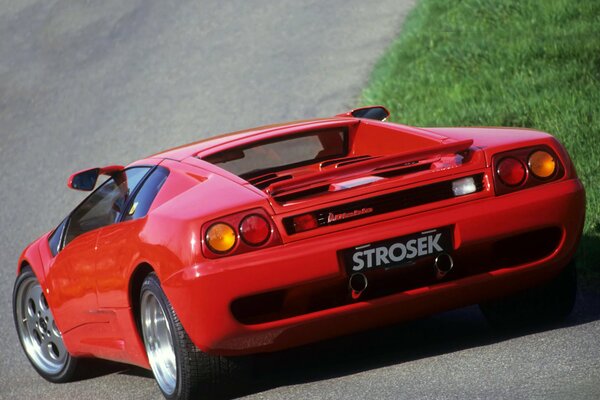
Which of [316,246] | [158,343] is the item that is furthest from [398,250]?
[158,343]

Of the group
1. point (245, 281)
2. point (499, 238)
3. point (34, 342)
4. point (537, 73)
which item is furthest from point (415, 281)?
point (537, 73)

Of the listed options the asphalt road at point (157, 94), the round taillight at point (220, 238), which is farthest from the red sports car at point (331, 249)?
the asphalt road at point (157, 94)

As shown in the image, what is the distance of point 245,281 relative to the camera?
5.14m

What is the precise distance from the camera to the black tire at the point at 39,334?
23.1ft

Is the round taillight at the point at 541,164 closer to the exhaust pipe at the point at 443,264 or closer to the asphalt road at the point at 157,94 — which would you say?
the exhaust pipe at the point at 443,264

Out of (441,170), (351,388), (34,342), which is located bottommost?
(34,342)

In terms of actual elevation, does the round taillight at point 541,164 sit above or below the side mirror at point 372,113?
above

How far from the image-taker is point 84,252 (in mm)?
6340

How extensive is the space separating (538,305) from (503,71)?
6306 mm

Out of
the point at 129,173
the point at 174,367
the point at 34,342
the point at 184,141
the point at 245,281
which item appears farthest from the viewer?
the point at 184,141

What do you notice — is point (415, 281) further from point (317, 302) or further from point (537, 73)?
point (537, 73)

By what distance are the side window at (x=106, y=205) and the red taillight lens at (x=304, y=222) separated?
1266 mm

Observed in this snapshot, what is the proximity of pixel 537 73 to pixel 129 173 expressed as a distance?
607 centimetres

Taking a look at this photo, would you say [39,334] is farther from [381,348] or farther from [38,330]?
[381,348]
